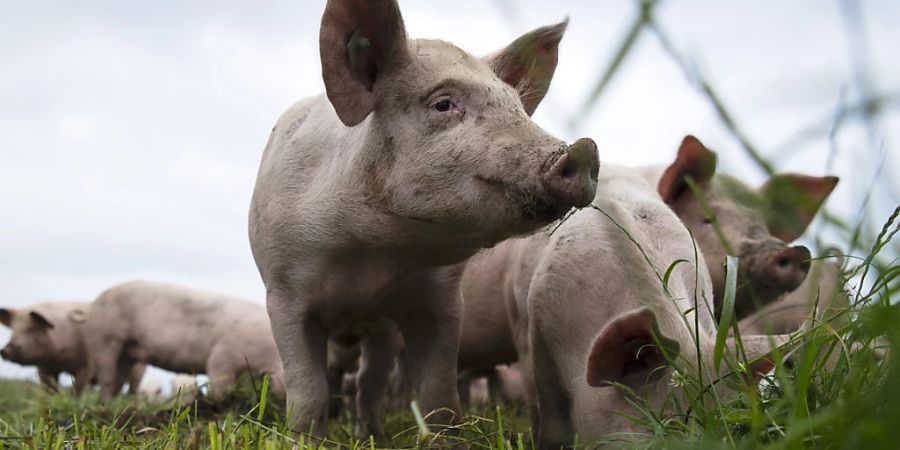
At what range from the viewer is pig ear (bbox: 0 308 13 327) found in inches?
453

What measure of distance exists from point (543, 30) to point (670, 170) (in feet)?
4.98

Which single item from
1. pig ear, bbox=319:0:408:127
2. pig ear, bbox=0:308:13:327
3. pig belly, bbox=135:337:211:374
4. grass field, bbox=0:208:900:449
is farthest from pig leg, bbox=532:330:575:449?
pig ear, bbox=0:308:13:327

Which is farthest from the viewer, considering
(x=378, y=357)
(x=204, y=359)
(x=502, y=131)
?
(x=204, y=359)

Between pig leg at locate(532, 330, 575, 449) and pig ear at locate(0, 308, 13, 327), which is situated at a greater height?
pig ear at locate(0, 308, 13, 327)

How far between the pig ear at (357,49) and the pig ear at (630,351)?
1.14 m

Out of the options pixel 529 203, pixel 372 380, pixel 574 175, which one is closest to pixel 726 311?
pixel 574 175

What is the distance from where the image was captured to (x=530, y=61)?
348cm

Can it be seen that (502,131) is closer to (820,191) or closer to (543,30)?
(543,30)

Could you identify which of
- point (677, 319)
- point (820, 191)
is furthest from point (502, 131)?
A: point (820, 191)

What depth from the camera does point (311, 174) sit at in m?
3.51

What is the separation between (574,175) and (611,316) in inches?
35.2

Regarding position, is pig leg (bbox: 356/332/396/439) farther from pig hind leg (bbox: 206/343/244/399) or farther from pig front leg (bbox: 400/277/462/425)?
pig hind leg (bbox: 206/343/244/399)

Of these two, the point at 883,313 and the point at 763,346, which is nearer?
the point at 883,313

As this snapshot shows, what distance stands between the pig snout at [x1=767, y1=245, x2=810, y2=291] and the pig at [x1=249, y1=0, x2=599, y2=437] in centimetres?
140
